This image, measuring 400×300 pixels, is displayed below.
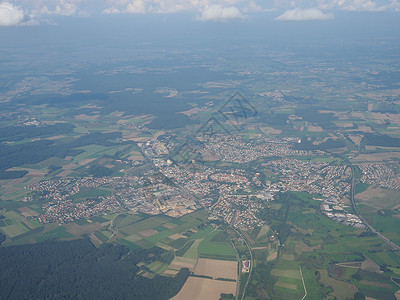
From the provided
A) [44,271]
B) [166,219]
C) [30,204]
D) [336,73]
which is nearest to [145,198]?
[166,219]

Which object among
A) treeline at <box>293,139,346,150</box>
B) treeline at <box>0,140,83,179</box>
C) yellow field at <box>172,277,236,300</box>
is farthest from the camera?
treeline at <box>293,139,346,150</box>

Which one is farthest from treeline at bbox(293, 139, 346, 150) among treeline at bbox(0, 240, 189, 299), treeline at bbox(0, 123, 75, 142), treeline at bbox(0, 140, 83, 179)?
treeline at bbox(0, 123, 75, 142)

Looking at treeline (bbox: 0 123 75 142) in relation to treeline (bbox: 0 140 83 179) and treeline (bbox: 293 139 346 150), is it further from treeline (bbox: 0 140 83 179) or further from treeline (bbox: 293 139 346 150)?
treeline (bbox: 293 139 346 150)

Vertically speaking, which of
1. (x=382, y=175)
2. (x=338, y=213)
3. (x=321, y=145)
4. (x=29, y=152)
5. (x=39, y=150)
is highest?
(x=338, y=213)

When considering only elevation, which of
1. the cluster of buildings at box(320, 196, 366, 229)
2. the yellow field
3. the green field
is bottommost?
the cluster of buildings at box(320, 196, 366, 229)

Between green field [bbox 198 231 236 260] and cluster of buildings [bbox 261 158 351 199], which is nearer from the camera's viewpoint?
green field [bbox 198 231 236 260]

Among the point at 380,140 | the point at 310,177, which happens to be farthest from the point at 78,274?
the point at 380,140

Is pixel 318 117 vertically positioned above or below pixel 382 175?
below

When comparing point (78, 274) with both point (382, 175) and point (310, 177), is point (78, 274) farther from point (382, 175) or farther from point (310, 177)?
point (382, 175)
